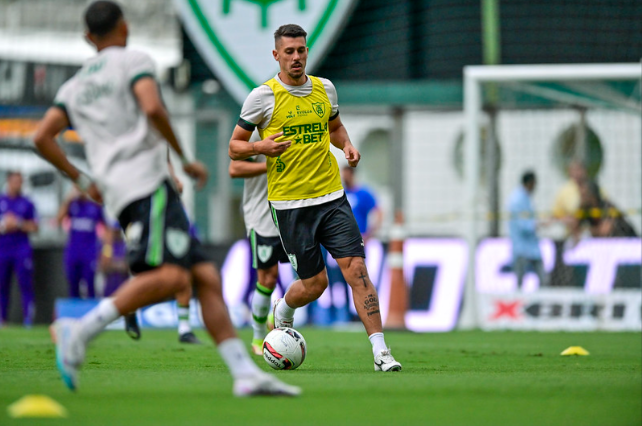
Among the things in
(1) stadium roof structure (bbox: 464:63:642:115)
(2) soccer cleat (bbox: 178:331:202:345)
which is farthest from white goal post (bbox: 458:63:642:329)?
(2) soccer cleat (bbox: 178:331:202:345)

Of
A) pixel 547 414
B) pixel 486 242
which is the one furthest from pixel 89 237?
pixel 547 414

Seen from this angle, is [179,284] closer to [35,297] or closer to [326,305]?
[326,305]

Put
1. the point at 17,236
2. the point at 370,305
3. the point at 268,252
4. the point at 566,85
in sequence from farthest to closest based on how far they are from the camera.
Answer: the point at 17,236 → the point at 566,85 → the point at 268,252 → the point at 370,305

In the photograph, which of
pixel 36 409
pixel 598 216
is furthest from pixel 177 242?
pixel 598 216

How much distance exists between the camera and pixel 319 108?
7.79 m

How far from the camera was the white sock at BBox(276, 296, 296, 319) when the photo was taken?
27.0 feet

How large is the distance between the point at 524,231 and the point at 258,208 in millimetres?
7023

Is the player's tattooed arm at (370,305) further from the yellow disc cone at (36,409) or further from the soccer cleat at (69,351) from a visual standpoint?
the yellow disc cone at (36,409)

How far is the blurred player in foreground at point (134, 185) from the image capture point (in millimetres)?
5438

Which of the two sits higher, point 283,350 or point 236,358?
point 236,358

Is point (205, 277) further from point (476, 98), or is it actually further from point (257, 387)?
point (476, 98)

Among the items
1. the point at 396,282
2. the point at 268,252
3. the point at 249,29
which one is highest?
the point at 249,29

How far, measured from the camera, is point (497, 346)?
1095 centimetres

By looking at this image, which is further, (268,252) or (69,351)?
(268,252)
